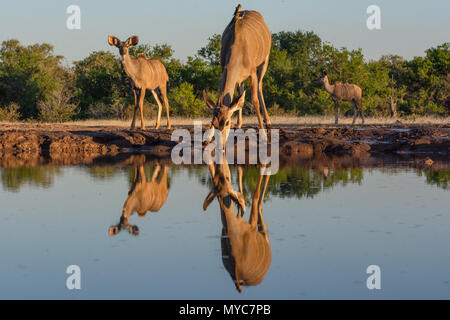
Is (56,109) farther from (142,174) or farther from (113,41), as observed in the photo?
(142,174)

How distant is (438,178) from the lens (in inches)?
392

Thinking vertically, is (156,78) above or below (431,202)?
above

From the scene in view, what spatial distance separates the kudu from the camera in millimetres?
4789

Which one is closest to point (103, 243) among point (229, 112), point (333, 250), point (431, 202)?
point (333, 250)

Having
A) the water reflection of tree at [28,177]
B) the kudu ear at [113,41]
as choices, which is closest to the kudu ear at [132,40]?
the kudu ear at [113,41]

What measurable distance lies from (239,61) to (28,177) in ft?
15.1

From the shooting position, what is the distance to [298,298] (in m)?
4.13

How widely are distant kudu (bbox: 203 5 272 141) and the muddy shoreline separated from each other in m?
1.96
